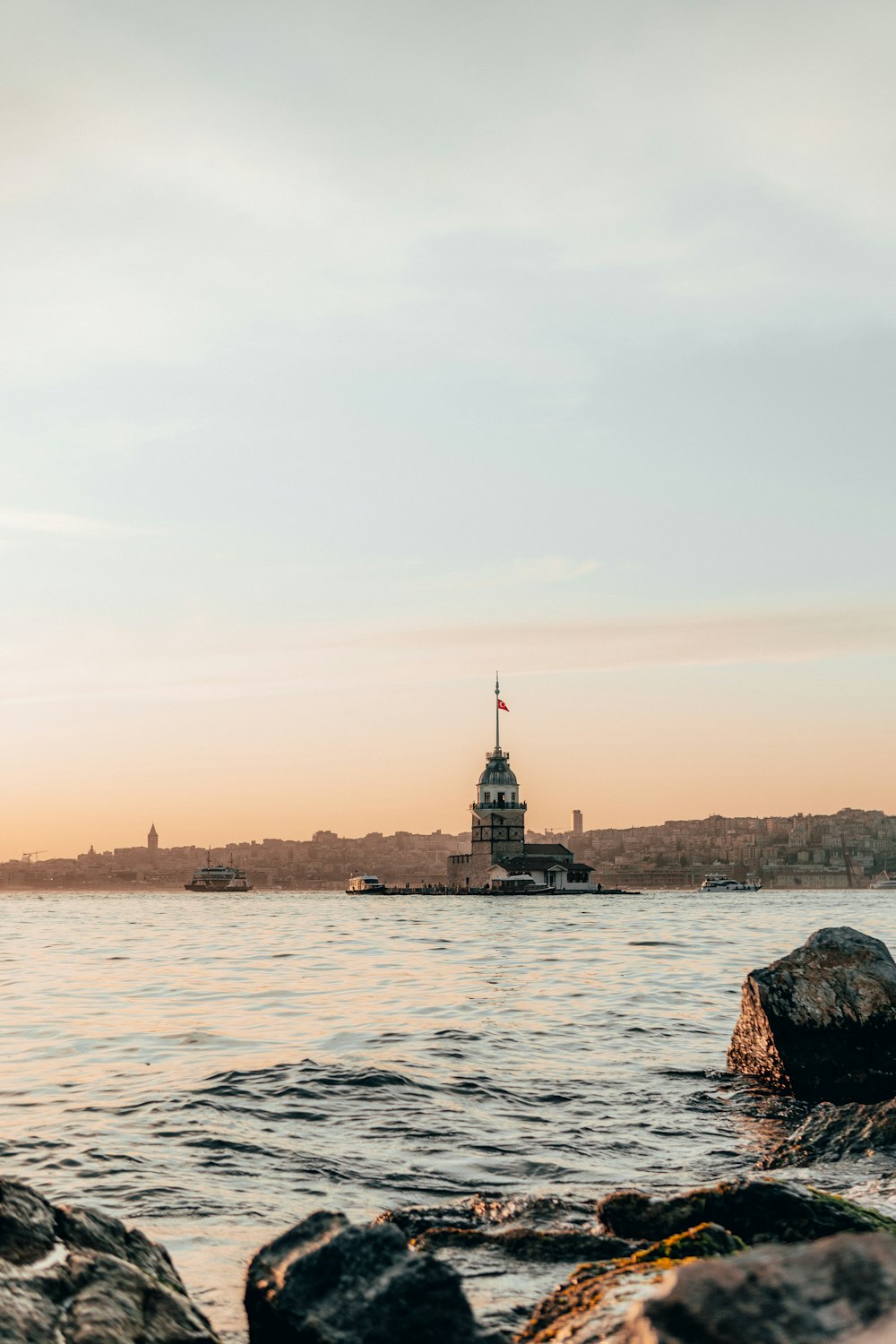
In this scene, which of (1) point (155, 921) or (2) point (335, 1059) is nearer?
(2) point (335, 1059)

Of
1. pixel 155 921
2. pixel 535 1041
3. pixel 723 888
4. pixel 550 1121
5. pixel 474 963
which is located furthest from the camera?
pixel 723 888

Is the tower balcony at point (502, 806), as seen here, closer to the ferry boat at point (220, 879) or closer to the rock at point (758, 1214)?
the ferry boat at point (220, 879)

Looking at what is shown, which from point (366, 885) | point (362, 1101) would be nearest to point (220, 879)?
point (366, 885)

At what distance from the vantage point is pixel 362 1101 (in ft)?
39.9

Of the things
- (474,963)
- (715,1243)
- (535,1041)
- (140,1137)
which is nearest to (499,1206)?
(715,1243)

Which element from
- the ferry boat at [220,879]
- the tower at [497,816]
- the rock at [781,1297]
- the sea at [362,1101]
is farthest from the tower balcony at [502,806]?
the rock at [781,1297]

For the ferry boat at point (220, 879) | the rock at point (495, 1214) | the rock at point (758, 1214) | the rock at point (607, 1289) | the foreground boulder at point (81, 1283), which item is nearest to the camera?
the foreground boulder at point (81, 1283)

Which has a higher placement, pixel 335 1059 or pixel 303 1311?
pixel 303 1311

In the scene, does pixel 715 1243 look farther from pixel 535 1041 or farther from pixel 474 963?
pixel 474 963

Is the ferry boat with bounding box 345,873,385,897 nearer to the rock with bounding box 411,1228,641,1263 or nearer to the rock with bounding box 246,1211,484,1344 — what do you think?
the rock with bounding box 411,1228,641,1263

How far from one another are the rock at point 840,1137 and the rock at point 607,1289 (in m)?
3.89

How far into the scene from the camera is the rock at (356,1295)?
4.65m

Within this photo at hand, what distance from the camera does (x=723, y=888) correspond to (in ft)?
589

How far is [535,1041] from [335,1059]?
3.18 m
